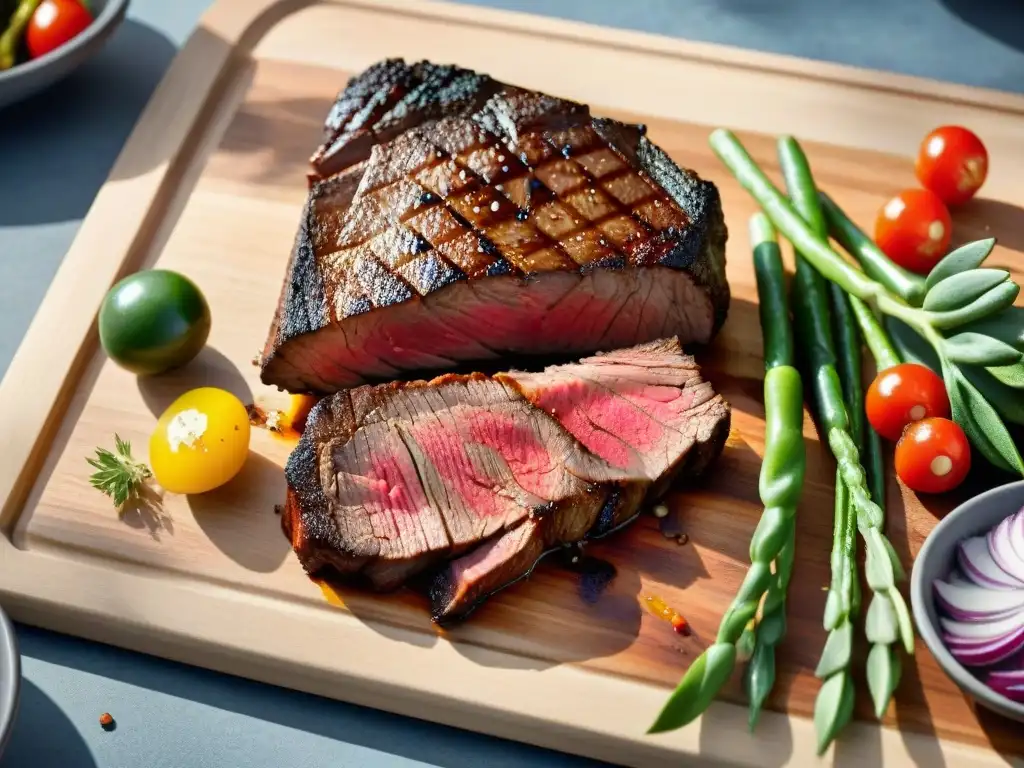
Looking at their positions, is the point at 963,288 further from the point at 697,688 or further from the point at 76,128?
the point at 76,128

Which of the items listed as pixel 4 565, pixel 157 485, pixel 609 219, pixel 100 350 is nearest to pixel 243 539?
pixel 157 485

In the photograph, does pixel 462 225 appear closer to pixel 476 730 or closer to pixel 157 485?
pixel 157 485

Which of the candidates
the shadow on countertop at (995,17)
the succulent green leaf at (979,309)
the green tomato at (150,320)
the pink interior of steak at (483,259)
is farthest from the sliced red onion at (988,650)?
the shadow on countertop at (995,17)

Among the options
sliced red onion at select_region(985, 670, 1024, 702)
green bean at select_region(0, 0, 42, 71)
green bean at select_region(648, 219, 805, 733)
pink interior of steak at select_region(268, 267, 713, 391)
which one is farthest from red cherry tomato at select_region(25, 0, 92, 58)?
sliced red onion at select_region(985, 670, 1024, 702)

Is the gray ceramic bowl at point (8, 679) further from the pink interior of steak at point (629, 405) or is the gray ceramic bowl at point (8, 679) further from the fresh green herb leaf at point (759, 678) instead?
the fresh green herb leaf at point (759, 678)

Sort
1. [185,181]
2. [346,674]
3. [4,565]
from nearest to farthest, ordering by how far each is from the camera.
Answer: [346,674], [4,565], [185,181]

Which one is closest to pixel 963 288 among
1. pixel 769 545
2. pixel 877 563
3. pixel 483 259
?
pixel 877 563
